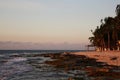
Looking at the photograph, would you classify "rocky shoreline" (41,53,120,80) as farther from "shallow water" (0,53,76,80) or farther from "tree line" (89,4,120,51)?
"tree line" (89,4,120,51)

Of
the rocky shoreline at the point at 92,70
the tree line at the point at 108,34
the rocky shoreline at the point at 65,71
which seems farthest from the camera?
the tree line at the point at 108,34

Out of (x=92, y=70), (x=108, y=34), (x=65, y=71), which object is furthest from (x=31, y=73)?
(x=108, y=34)

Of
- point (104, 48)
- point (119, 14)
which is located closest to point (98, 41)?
point (104, 48)

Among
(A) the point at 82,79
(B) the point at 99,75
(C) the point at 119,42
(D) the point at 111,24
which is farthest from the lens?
(D) the point at 111,24

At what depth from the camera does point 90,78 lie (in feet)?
102

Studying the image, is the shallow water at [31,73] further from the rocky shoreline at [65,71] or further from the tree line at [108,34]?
the tree line at [108,34]

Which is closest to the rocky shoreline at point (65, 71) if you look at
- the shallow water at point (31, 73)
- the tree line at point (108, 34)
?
the shallow water at point (31, 73)

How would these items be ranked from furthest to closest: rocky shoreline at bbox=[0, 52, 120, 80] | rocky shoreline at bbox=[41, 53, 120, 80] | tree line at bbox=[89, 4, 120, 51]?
tree line at bbox=[89, 4, 120, 51] → rocky shoreline at bbox=[0, 52, 120, 80] → rocky shoreline at bbox=[41, 53, 120, 80]

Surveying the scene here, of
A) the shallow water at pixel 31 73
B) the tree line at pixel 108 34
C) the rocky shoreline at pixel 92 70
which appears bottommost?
the shallow water at pixel 31 73

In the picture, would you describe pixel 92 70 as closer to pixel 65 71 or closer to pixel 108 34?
pixel 65 71

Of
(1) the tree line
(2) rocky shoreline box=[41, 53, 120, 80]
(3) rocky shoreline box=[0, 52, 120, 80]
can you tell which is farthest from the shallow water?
(1) the tree line

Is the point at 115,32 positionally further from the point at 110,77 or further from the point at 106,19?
the point at 110,77

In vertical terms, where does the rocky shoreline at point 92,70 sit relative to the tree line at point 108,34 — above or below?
below

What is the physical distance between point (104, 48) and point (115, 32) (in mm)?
26395
